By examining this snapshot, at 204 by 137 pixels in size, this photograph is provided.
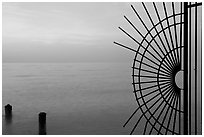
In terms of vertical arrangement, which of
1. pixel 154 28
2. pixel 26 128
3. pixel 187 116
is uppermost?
pixel 154 28

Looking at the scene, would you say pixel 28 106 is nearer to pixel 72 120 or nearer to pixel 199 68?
pixel 72 120

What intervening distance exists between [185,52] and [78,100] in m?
13.9

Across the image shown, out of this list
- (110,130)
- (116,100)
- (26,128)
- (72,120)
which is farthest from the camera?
(116,100)

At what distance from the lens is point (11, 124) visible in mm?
9648

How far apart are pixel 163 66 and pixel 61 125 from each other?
30.7 feet

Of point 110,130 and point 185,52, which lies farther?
point 110,130

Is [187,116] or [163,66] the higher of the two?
[163,66]

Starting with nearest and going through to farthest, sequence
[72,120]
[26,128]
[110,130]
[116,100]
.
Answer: [110,130] < [26,128] < [72,120] < [116,100]

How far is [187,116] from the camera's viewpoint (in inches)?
49.9

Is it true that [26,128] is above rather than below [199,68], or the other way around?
below

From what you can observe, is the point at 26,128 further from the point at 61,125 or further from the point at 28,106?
the point at 28,106

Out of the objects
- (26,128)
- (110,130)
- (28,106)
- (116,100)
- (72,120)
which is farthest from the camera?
(116,100)

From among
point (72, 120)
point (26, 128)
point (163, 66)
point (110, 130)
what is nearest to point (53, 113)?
point (72, 120)

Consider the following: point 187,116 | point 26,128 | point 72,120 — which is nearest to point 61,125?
point 72,120
